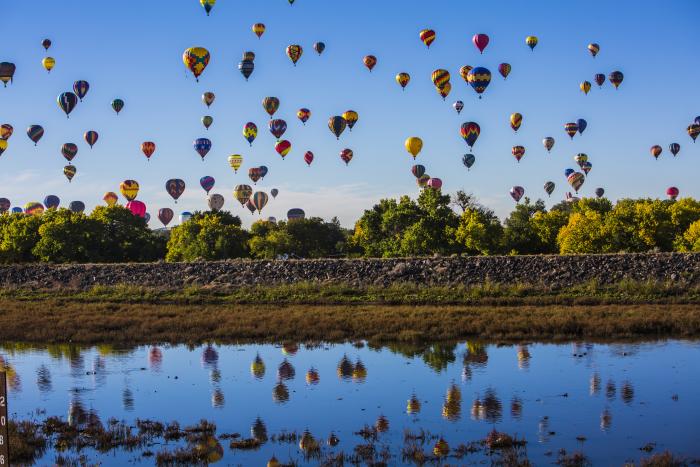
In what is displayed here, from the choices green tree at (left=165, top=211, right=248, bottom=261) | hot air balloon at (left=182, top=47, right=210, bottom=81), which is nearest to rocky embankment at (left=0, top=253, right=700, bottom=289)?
hot air balloon at (left=182, top=47, right=210, bottom=81)

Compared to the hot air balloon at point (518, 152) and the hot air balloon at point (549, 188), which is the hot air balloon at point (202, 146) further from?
the hot air balloon at point (549, 188)

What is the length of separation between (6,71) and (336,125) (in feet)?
104

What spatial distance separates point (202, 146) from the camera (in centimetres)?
9256

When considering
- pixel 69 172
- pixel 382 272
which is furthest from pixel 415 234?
pixel 69 172

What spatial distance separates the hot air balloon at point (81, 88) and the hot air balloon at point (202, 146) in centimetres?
1367

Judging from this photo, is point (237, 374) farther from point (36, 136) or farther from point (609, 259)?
point (36, 136)

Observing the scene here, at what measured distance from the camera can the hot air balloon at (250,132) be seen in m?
96.7

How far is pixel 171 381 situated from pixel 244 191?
93.9m

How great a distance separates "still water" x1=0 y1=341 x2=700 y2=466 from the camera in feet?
66.5

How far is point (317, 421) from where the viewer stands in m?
23.1

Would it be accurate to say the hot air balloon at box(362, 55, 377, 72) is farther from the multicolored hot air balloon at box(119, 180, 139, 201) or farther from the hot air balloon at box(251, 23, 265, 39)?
the multicolored hot air balloon at box(119, 180, 139, 201)

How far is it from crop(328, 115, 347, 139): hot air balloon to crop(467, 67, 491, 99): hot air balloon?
15.9 m

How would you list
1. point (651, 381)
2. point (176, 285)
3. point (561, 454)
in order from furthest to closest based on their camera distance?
point (176, 285) → point (651, 381) → point (561, 454)

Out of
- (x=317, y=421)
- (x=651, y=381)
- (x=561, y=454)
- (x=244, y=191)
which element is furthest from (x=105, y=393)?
(x=244, y=191)
